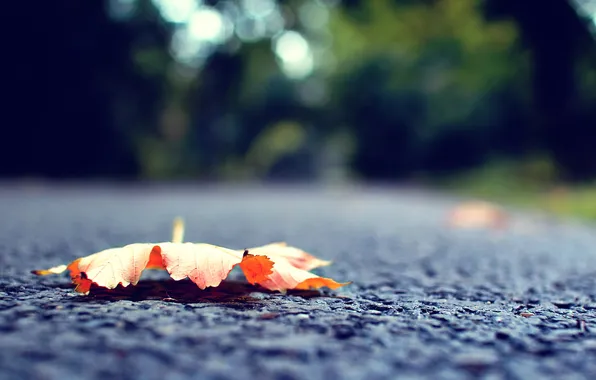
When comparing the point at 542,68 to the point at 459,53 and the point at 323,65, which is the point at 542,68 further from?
the point at 323,65

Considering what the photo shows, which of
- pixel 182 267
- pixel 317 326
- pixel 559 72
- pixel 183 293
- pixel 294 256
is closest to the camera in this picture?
pixel 317 326

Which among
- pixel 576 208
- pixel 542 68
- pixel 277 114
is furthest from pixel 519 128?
pixel 277 114

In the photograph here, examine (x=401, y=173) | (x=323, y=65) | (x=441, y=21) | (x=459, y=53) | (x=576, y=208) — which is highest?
(x=323, y=65)

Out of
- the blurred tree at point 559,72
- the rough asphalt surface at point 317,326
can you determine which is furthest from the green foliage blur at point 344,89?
the rough asphalt surface at point 317,326

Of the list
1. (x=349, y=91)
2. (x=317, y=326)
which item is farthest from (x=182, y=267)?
(x=349, y=91)

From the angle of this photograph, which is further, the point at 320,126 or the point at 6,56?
the point at 320,126

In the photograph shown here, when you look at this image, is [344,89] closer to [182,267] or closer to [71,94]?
[71,94]

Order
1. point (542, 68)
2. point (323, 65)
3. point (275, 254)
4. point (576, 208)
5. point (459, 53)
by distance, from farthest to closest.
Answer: point (323, 65), point (459, 53), point (542, 68), point (576, 208), point (275, 254)

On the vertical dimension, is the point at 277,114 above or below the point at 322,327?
above

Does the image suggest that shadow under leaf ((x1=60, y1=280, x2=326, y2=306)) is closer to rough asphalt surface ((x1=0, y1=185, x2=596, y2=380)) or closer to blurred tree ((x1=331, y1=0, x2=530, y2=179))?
rough asphalt surface ((x1=0, y1=185, x2=596, y2=380))
